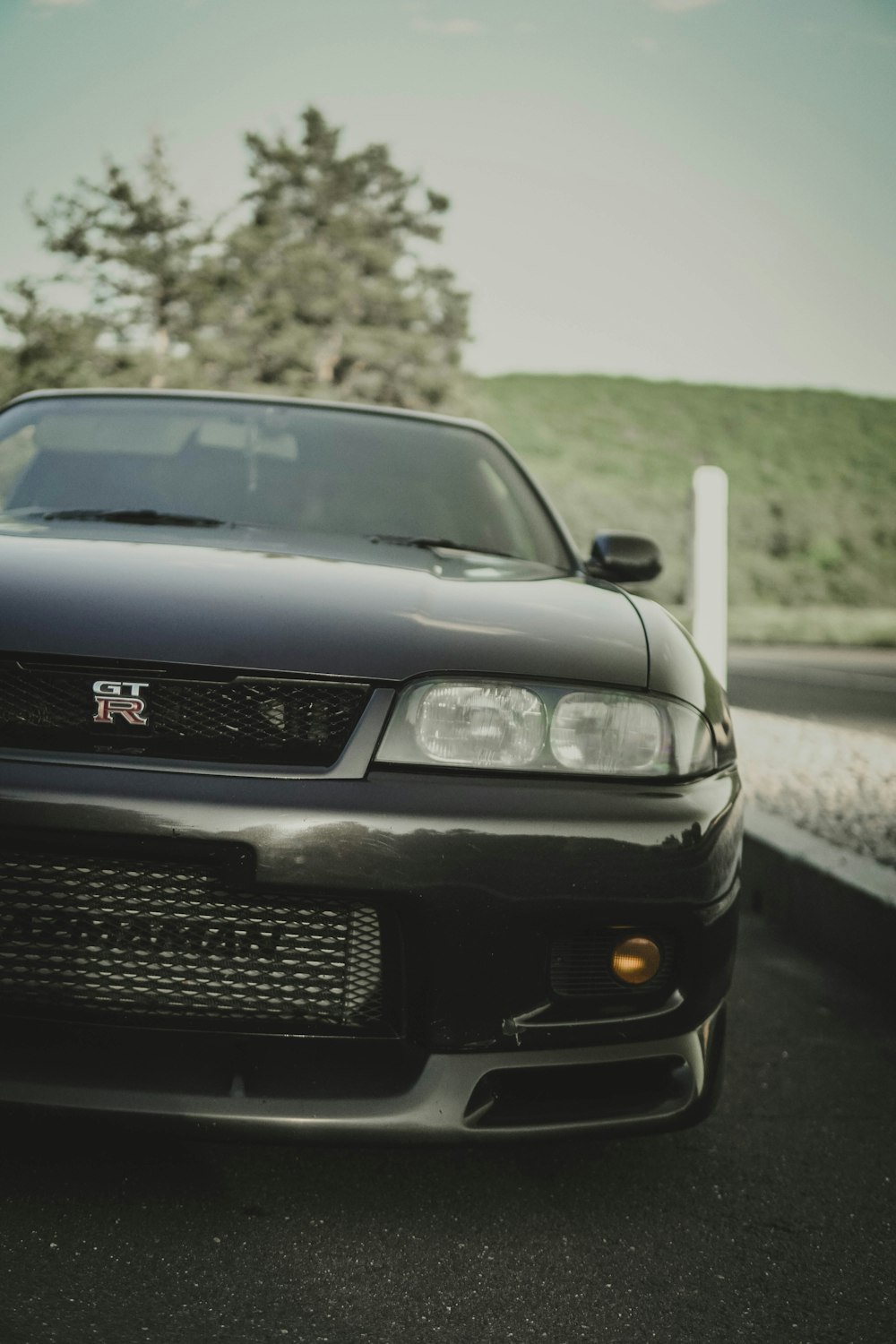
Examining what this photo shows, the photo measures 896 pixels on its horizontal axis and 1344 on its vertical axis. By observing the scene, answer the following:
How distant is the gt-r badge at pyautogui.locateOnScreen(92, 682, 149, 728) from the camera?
1.88m

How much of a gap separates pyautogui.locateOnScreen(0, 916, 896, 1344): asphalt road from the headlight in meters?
0.58

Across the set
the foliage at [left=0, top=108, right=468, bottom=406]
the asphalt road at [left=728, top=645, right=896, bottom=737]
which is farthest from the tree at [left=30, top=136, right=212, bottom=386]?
the asphalt road at [left=728, top=645, right=896, bottom=737]

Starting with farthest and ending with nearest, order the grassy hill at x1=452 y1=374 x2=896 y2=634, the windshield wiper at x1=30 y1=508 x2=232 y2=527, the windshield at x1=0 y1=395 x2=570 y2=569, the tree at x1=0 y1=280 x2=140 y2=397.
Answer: the grassy hill at x1=452 y1=374 x2=896 y2=634 → the tree at x1=0 y1=280 x2=140 y2=397 → the windshield at x1=0 y1=395 x2=570 y2=569 → the windshield wiper at x1=30 y1=508 x2=232 y2=527

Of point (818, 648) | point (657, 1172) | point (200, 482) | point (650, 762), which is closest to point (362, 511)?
point (200, 482)

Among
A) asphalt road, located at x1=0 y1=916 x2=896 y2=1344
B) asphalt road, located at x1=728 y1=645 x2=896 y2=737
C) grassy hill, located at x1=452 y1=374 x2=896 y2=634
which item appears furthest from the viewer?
grassy hill, located at x1=452 y1=374 x2=896 y2=634

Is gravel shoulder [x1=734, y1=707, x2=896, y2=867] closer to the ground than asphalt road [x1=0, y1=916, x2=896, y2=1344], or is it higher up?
closer to the ground

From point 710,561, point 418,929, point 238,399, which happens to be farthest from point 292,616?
point 710,561

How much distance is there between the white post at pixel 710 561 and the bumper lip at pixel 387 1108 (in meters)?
5.02

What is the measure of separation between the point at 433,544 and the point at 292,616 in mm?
1004

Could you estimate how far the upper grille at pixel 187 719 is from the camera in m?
1.88

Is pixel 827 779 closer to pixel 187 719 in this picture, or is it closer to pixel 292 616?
pixel 292 616

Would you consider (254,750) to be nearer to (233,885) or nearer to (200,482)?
(233,885)

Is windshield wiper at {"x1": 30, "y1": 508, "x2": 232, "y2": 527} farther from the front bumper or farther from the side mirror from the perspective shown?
the front bumper

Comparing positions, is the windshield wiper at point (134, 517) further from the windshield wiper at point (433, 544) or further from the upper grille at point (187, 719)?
the upper grille at point (187, 719)
